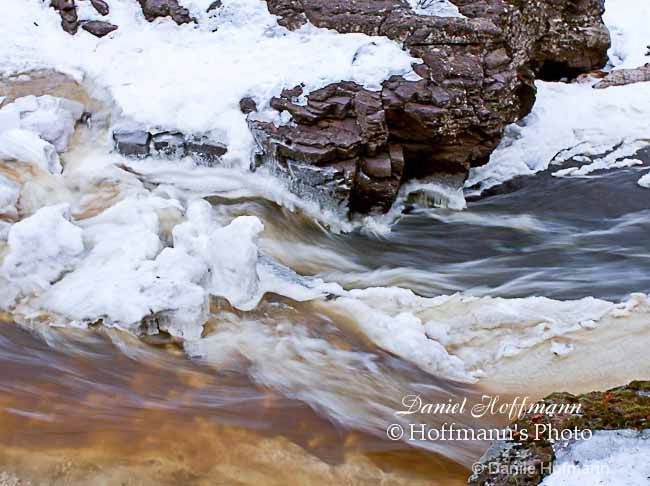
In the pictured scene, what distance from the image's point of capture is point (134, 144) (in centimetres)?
574

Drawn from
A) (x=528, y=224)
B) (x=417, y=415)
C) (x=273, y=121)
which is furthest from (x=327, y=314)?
(x=528, y=224)

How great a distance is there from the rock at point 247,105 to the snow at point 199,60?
0.16 ft

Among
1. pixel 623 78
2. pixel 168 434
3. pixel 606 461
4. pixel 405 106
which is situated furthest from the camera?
pixel 623 78

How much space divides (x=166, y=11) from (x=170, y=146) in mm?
2212

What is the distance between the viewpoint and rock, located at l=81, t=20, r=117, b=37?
7.10 meters

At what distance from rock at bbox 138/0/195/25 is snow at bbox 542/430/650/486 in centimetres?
645

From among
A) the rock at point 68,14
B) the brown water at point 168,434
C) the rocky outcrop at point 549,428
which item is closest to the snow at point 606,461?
the rocky outcrop at point 549,428

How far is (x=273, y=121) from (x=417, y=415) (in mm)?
3242

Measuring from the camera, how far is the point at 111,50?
22.7ft

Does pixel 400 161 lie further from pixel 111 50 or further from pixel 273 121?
pixel 111 50

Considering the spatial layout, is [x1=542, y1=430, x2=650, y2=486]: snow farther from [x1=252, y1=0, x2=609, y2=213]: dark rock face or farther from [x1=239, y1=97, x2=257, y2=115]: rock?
[x1=239, y1=97, x2=257, y2=115]: rock

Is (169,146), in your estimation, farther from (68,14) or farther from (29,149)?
(68,14)

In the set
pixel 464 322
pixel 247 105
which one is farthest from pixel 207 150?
pixel 464 322

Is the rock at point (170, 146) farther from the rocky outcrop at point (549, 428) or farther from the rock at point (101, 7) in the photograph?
the rocky outcrop at point (549, 428)
